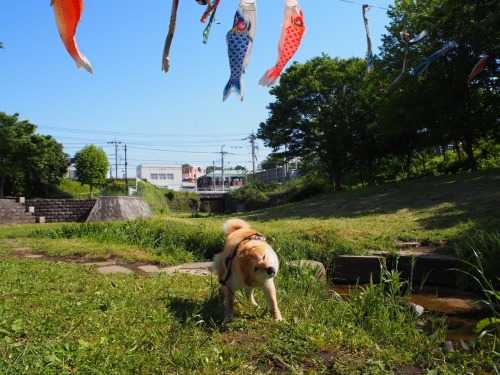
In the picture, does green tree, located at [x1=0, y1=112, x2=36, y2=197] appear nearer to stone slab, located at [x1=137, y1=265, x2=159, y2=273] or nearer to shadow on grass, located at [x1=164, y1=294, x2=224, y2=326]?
stone slab, located at [x1=137, y1=265, x2=159, y2=273]

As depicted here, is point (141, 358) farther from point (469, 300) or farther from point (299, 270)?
point (469, 300)

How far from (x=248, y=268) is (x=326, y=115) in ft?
65.1

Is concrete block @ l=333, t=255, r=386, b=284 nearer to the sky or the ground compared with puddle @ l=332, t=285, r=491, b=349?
nearer to the sky

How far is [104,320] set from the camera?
10.4ft

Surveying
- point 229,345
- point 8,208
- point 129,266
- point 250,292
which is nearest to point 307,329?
point 229,345

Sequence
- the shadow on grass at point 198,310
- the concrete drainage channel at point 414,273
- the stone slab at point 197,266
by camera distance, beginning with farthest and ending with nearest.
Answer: the stone slab at point 197,266, the concrete drainage channel at point 414,273, the shadow on grass at point 198,310

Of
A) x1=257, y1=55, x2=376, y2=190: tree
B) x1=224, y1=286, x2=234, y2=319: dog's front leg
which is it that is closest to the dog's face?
x1=224, y1=286, x2=234, y2=319: dog's front leg

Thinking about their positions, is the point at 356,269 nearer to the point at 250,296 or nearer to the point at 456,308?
the point at 456,308

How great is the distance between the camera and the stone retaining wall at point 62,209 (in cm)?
2062

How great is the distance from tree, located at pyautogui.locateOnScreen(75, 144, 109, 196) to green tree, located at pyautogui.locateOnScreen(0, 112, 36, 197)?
860 cm

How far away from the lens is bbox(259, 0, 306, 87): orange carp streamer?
527cm

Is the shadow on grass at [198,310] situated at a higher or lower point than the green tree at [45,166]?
lower

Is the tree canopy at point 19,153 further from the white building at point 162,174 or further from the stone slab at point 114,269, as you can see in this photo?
the white building at point 162,174

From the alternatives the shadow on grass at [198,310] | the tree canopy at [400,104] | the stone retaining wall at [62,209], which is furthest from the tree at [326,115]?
the shadow on grass at [198,310]
